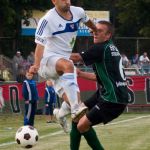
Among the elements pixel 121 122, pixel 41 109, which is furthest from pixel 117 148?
pixel 41 109

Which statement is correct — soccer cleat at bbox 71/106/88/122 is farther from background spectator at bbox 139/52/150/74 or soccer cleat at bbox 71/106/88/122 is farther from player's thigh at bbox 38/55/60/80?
Result: background spectator at bbox 139/52/150/74

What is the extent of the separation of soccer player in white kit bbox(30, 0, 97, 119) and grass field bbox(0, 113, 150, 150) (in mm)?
3009

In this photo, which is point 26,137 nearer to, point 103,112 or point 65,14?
point 103,112

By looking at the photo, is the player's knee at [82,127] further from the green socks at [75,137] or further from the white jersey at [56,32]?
the white jersey at [56,32]

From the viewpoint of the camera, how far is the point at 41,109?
94.5 ft

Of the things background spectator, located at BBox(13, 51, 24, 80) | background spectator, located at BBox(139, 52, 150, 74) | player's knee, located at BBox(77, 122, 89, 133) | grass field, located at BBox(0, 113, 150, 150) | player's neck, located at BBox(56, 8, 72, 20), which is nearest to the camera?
A: player's knee, located at BBox(77, 122, 89, 133)

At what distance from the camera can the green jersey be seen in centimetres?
1115

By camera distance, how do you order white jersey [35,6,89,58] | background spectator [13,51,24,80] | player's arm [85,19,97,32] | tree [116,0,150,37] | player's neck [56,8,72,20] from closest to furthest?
player's arm [85,19,97,32], white jersey [35,6,89,58], player's neck [56,8,72,20], background spectator [13,51,24,80], tree [116,0,150,37]

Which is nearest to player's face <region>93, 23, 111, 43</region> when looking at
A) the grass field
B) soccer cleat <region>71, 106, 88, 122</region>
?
soccer cleat <region>71, 106, 88, 122</region>

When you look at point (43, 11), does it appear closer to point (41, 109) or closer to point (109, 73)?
point (41, 109)

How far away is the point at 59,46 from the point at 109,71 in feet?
4.48

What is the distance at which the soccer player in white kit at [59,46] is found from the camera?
1195cm

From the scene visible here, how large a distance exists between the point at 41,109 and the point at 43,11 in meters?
12.3

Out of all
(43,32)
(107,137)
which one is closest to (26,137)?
(43,32)
